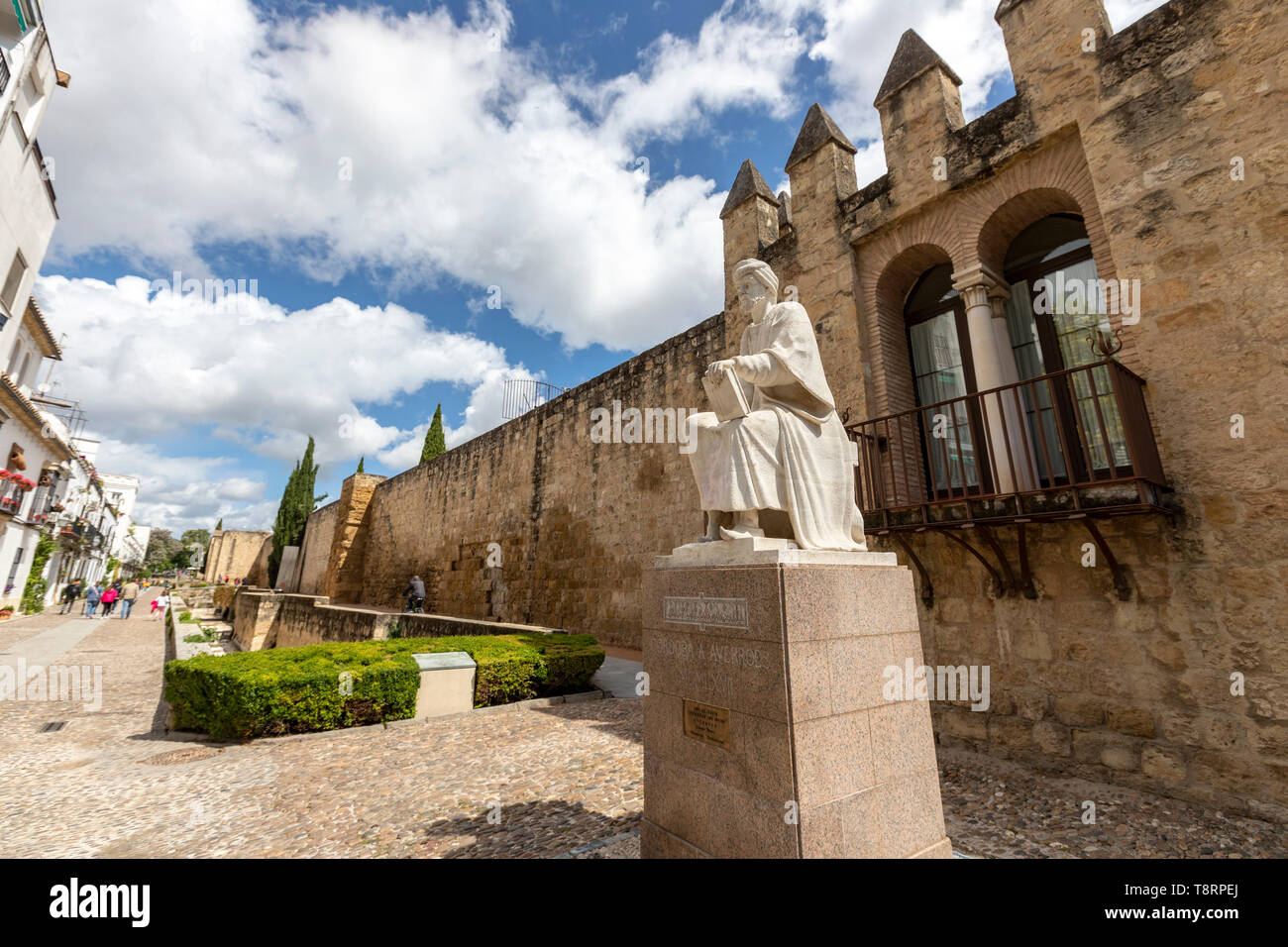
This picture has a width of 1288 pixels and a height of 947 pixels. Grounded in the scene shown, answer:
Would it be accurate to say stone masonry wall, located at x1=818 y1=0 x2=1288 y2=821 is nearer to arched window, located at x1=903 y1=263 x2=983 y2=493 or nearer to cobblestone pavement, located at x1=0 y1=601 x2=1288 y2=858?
cobblestone pavement, located at x1=0 y1=601 x2=1288 y2=858

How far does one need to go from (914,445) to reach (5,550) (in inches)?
→ 1130

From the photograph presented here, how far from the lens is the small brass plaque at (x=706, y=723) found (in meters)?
2.37

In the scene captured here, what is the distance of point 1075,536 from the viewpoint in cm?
443

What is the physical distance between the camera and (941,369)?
6250mm

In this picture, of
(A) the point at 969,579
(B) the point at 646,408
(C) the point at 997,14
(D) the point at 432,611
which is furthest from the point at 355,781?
(D) the point at 432,611

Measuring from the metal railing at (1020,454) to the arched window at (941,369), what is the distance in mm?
20

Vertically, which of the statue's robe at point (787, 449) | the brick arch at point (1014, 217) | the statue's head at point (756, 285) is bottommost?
the statue's robe at point (787, 449)

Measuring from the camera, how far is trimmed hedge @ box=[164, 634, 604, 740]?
5270mm

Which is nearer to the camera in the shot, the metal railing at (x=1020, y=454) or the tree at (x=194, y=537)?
the metal railing at (x=1020, y=454)

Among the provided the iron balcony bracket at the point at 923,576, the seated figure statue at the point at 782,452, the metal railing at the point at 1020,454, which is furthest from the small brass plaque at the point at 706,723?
the iron balcony bracket at the point at 923,576

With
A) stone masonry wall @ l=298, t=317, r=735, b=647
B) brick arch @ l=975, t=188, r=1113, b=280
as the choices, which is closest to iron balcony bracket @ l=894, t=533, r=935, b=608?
brick arch @ l=975, t=188, r=1113, b=280

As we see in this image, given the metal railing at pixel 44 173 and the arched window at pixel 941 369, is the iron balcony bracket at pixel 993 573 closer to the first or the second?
the arched window at pixel 941 369

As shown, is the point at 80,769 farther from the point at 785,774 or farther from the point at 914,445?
the point at 914,445

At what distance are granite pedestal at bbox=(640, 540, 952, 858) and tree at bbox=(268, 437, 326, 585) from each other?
38.2 m
